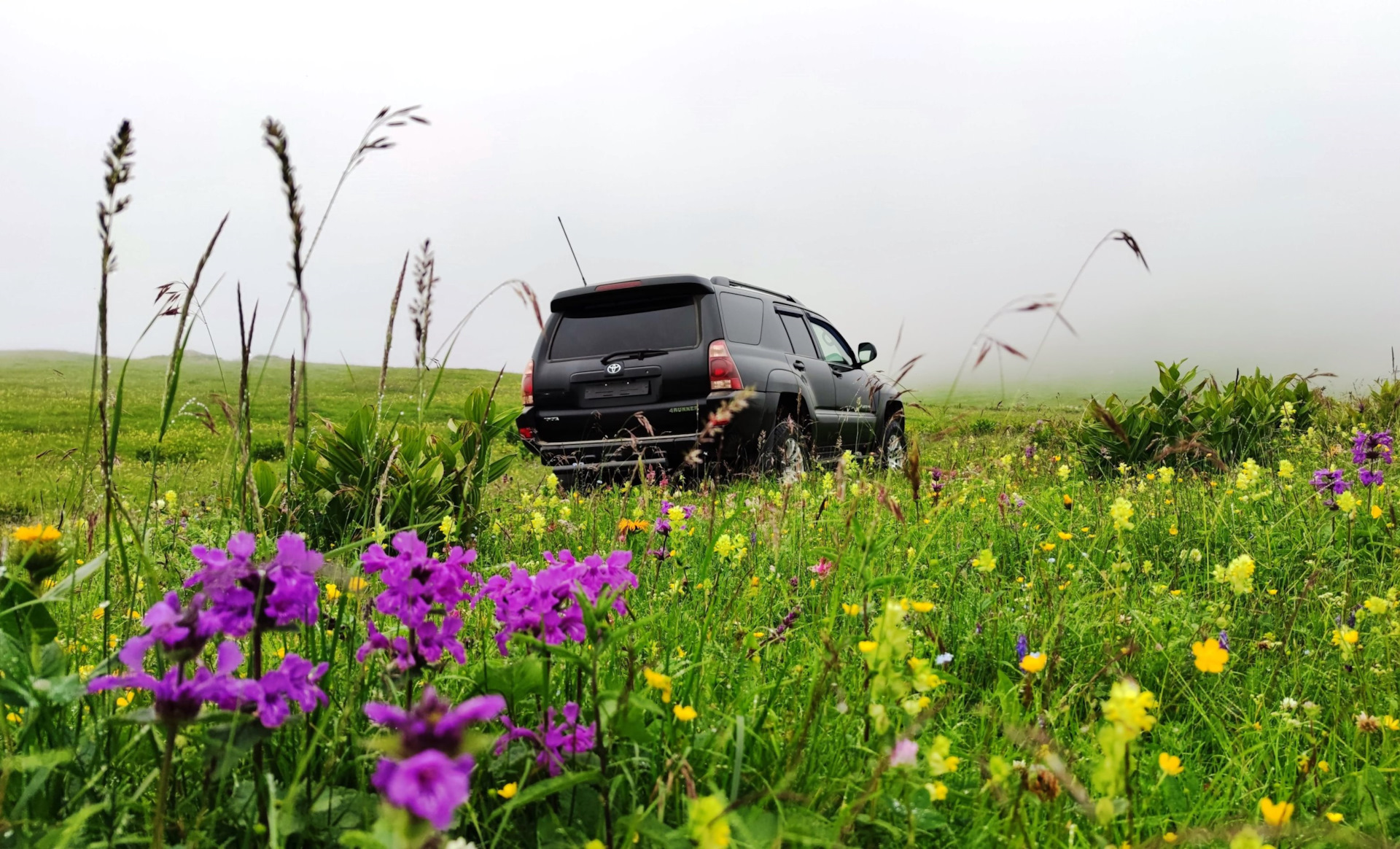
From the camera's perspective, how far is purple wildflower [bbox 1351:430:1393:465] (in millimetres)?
3314

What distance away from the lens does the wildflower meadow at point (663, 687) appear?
1020 millimetres

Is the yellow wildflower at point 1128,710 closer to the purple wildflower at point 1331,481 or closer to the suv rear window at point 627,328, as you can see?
the purple wildflower at point 1331,481

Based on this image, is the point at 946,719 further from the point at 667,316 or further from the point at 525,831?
the point at 667,316

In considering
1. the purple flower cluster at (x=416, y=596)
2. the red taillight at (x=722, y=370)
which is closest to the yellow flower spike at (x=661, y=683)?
the purple flower cluster at (x=416, y=596)

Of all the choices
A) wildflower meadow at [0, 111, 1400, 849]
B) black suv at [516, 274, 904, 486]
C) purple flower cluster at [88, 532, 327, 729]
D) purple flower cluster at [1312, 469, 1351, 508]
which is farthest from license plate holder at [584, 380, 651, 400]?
purple flower cluster at [88, 532, 327, 729]

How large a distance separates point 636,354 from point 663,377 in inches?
12.6

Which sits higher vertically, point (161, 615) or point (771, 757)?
point (161, 615)

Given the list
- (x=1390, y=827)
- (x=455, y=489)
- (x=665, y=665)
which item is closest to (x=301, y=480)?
(x=455, y=489)

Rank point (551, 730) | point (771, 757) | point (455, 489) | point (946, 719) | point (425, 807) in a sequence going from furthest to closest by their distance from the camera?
point (455, 489), point (946, 719), point (771, 757), point (551, 730), point (425, 807)

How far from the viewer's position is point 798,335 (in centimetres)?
870

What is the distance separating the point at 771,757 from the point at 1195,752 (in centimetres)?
115

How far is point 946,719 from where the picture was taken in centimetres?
188

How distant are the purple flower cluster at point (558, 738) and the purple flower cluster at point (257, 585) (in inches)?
14.7

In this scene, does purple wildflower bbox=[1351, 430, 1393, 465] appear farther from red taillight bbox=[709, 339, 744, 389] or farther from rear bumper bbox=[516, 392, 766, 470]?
red taillight bbox=[709, 339, 744, 389]
